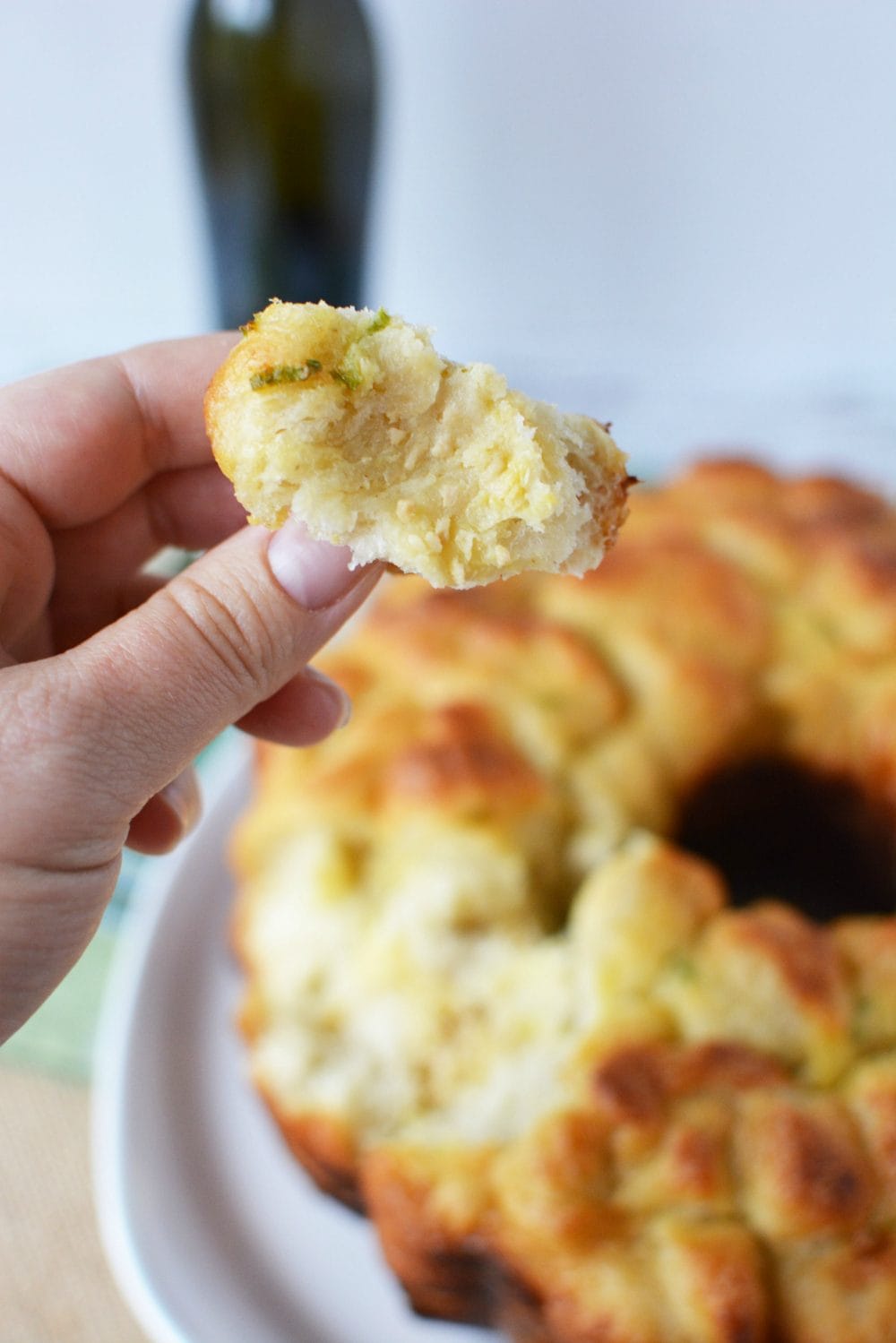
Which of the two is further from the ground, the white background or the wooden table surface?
the white background

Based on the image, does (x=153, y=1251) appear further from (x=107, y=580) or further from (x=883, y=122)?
(x=883, y=122)

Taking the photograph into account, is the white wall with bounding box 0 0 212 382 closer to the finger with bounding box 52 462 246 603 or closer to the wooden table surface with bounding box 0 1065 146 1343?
the finger with bounding box 52 462 246 603

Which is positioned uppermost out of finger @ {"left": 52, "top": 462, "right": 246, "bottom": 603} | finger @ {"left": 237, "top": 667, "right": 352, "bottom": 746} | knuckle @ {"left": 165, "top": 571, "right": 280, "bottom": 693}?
knuckle @ {"left": 165, "top": 571, "right": 280, "bottom": 693}

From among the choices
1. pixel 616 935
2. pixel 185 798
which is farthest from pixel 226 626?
pixel 616 935

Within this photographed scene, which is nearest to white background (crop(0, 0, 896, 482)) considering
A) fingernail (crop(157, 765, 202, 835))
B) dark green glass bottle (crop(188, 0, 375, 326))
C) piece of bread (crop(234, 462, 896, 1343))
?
dark green glass bottle (crop(188, 0, 375, 326))

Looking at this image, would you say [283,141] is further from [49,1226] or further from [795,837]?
[49,1226]

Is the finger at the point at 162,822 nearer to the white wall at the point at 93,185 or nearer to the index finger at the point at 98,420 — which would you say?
the index finger at the point at 98,420

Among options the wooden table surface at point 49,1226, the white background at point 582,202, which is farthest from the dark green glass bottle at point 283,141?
the wooden table surface at point 49,1226

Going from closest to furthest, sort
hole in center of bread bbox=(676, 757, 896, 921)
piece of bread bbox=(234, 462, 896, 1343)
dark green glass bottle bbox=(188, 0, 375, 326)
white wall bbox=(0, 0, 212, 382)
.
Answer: piece of bread bbox=(234, 462, 896, 1343) → hole in center of bread bbox=(676, 757, 896, 921) → dark green glass bottle bbox=(188, 0, 375, 326) → white wall bbox=(0, 0, 212, 382)
